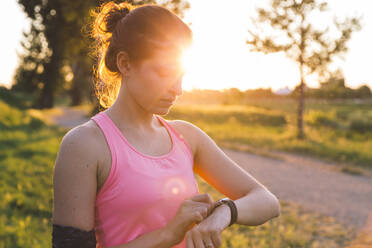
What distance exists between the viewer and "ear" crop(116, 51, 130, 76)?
4.82 feet

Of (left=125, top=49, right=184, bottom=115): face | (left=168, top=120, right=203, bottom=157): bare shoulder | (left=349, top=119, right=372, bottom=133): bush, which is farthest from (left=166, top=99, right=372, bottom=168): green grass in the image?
(left=125, top=49, right=184, bottom=115): face

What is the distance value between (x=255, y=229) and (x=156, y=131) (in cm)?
371

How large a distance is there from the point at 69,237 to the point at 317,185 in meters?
7.32

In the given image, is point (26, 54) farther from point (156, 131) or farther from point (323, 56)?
point (156, 131)

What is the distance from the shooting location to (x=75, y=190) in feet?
4.01

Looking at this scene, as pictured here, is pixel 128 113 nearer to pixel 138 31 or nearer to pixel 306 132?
pixel 138 31

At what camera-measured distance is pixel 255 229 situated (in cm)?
473

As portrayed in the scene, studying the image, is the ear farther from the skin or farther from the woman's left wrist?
the woman's left wrist

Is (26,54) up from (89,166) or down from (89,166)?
up

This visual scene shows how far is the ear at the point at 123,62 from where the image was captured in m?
1.47

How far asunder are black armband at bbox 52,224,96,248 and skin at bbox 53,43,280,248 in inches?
0.9

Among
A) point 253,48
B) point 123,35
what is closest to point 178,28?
point 123,35

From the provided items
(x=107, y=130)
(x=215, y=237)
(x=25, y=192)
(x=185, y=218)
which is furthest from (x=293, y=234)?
(x=25, y=192)

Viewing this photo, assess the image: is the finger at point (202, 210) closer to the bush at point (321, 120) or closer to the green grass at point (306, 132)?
the green grass at point (306, 132)
